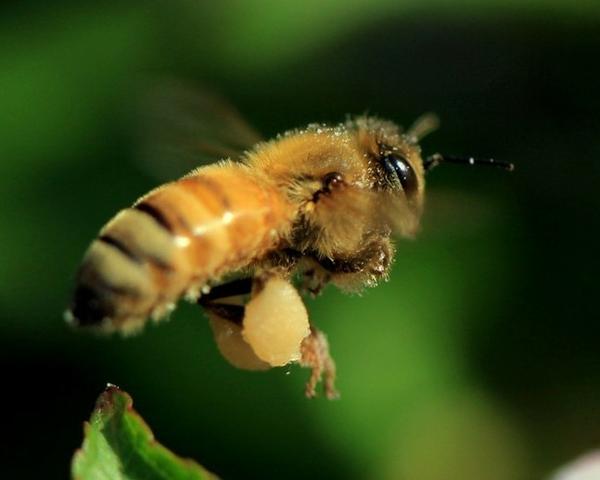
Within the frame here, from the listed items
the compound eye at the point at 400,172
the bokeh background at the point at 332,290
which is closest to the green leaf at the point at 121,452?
the compound eye at the point at 400,172

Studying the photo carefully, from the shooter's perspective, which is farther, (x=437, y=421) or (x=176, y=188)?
(x=437, y=421)

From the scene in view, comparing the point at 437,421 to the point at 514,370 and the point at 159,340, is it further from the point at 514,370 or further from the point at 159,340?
the point at 159,340

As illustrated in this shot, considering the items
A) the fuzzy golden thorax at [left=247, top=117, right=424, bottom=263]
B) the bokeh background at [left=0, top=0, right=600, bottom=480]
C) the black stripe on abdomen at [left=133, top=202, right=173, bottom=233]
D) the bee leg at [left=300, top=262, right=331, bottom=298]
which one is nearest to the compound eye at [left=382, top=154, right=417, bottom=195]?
the fuzzy golden thorax at [left=247, top=117, right=424, bottom=263]

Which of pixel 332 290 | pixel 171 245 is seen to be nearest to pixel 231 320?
pixel 171 245

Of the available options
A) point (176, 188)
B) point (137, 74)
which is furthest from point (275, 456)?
point (176, 188)

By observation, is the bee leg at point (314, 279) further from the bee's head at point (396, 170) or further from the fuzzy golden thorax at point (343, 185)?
the bee's head at point (396, 170)

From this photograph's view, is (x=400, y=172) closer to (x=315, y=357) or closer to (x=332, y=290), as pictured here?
(x=315, y=357)

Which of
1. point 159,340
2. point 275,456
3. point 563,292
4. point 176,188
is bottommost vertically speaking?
point 176,188
